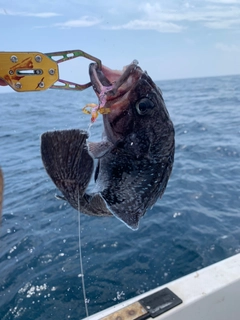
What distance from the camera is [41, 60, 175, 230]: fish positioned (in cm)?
200

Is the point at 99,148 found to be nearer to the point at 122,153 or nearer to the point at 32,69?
the point at 122,153

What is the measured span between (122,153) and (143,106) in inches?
14.1

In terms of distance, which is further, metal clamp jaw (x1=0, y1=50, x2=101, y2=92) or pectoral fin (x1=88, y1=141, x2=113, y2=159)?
pectoral fin (x1=88, y1=141, x2=113, y2=159)

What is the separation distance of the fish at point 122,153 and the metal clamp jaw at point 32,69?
28cm

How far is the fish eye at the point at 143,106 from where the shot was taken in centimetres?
224

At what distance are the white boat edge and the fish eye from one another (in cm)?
197

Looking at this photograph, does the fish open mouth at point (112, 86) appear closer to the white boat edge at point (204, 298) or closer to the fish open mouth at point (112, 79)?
the fish open mouth at point (112, 79)

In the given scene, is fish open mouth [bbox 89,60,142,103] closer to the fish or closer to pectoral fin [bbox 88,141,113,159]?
the fish

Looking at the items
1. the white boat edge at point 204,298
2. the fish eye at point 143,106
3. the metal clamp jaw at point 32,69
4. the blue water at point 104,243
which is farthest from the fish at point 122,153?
the blue water at point 104,243

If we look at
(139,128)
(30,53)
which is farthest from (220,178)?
(30,53)

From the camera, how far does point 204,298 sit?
3293 mm

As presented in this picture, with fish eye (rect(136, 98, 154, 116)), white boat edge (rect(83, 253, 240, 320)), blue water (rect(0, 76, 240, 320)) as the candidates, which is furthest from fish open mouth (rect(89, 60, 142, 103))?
blue water (rect(0, 76, 240, 320))

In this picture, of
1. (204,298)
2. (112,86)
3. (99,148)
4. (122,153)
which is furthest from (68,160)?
(204,298)

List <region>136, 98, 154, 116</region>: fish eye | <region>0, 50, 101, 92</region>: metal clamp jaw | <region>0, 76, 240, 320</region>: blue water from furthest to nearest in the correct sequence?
1. <region>0, 76, 240, 320</region>: blue water
2. <region>136, 98, 154, 116</region>: fish eye
3. <region>0, 50, 101, 92</region>: metal clamp jaw
